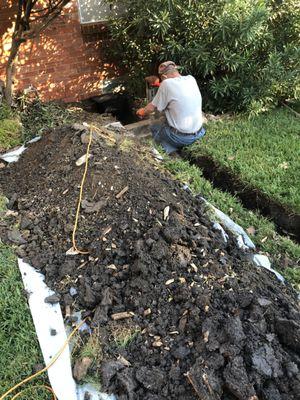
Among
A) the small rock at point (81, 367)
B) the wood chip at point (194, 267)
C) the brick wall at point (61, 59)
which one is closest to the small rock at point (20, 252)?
the small rock at point (81, 367)

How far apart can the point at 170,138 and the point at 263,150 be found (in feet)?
4.18

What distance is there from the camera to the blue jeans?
17.7 ft

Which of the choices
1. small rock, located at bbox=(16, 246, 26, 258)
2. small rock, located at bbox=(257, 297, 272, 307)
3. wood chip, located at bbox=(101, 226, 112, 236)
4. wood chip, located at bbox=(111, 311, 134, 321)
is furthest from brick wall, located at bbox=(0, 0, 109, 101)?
small rock, located at bbox=(257, 297, 272, 307)

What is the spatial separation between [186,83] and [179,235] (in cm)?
254

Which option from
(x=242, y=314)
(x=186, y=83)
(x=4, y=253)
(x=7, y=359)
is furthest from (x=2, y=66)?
(x=242, y=314)

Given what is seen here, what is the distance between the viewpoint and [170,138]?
17.9 feet

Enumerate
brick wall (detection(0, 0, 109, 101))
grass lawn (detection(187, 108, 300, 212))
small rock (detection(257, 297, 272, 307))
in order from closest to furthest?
small rock (detection(257, 297, 272, 307)), grass lawn (detection(187, 108, 300, 212)), brick wall (detection(0, 0, 109, 101))

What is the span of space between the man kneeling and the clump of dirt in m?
1.15

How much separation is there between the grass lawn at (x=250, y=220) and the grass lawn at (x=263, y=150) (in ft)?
1.17

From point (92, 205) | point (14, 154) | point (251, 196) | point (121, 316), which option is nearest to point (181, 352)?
point (121, 316)

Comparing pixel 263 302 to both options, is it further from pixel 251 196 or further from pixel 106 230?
pixel 251 196

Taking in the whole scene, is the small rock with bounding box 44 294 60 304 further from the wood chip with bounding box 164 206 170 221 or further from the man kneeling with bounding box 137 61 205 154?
the man kneeling with bounding box 137 61 205 154

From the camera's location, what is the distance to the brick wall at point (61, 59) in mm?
6070

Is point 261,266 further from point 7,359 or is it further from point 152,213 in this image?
point 7,359
